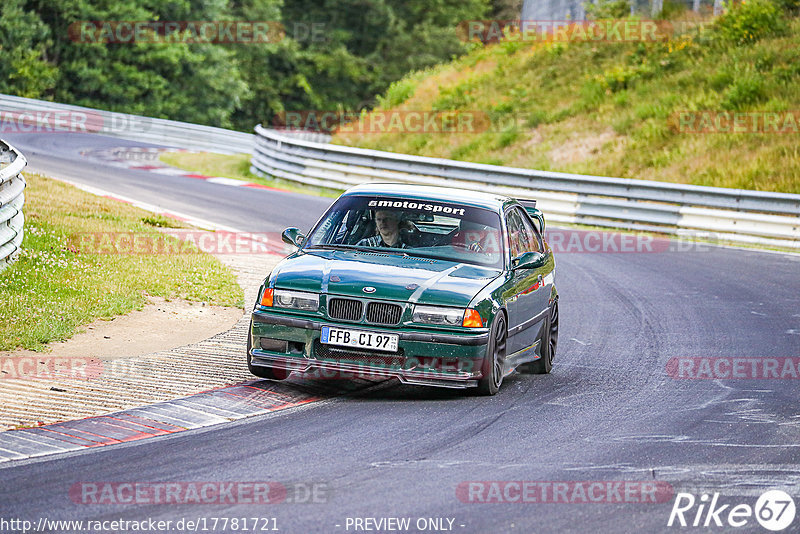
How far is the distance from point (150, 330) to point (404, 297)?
3.34 meters

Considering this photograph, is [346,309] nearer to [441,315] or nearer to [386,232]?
[441,315]

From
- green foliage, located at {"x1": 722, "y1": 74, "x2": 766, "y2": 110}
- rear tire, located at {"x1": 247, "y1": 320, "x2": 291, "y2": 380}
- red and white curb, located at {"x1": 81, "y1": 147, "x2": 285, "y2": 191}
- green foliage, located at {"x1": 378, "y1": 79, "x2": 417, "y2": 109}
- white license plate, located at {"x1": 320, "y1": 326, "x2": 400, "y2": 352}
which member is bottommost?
rear tire, located at {"x1": 247, "y1": 320, "x2": 291, "y2": 380}

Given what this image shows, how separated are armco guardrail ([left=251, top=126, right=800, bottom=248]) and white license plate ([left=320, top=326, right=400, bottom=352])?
46.8 feet

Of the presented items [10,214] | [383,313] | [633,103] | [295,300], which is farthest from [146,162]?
[383,313]

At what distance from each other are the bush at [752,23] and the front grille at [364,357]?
2632 centimetres

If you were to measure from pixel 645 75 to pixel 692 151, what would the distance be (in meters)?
5.56

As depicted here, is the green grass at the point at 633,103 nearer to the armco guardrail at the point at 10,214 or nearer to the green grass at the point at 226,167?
the green grass at the point at 226,167

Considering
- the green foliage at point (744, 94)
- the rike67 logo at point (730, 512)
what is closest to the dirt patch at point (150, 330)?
the rike67 logo at point (730, 512)

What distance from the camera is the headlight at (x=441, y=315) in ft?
27.6

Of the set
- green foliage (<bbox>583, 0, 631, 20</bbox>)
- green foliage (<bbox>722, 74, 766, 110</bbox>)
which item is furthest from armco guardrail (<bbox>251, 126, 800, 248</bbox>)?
green foliage (<bbox>583, 0, 631, 20</bbox>)

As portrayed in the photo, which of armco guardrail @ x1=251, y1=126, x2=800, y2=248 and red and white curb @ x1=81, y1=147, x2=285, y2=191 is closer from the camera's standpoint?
armco guardrail @ x1=251, y1=126, x2=800, y2=248

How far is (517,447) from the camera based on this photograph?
7227mm

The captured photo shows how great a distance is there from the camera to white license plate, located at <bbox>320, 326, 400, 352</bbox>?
27.3 ft

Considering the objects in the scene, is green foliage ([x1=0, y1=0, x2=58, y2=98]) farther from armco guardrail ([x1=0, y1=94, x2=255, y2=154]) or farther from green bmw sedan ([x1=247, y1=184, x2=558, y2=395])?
green bmw sedan ([x1=247, y1=184, x2=558, y2=395])
